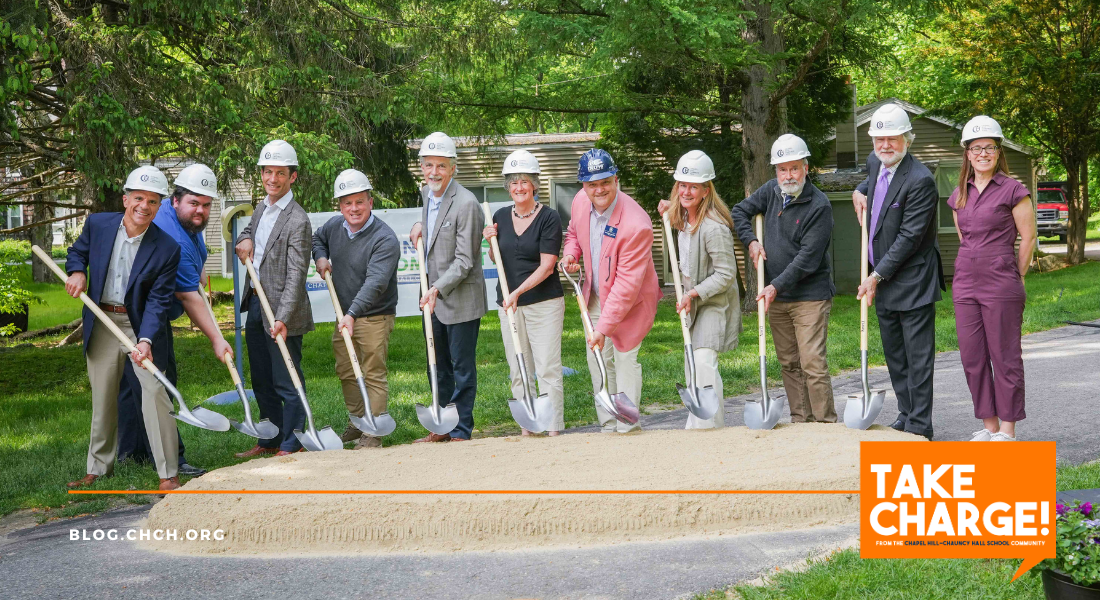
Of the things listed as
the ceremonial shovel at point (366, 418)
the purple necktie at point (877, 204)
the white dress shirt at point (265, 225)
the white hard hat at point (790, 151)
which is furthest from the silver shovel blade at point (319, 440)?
the purple necktie at point (877, 204)

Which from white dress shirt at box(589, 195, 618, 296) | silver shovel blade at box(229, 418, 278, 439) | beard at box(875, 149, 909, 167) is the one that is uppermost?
beard at box(875, 149, 909, 167)

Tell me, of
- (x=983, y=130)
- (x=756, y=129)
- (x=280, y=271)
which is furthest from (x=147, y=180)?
(x=756, y=129)

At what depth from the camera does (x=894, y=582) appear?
13.3 ft

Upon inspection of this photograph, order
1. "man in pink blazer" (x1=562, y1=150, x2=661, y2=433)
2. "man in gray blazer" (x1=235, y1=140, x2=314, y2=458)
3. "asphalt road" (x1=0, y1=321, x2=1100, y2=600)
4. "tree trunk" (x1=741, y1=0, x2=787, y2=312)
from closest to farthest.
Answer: "asphalt road" (x1=0, y1=321, x2=1100, y2=600), "man in pink blazer" (x1=562, y1=150, x2=661, y2=433), "man in gray blazer" (x1=235, y1=140, x2=314, y2=458), "tree trunk" (x1=741, y1=0, x2=787, y2=312)

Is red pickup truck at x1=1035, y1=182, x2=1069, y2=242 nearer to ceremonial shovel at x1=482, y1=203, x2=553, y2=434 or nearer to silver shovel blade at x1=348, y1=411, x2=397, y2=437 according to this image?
ceremonial shovel at x1=482, y1=203, x2=553, y2=434

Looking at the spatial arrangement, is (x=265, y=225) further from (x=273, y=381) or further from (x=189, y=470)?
(x=189, y=470)

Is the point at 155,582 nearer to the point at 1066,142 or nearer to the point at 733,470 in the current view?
the point at 733,470

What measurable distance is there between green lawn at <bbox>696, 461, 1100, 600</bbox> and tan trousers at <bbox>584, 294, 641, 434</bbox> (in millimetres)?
2540

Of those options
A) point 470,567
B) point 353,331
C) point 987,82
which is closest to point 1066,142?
point 987,82

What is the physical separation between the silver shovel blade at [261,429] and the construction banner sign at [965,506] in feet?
12.8

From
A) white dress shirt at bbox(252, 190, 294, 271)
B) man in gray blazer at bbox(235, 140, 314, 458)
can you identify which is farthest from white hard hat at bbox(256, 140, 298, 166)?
white dress shirt at bbox(252, 190, 294, 271)

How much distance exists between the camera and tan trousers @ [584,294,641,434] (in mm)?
6754

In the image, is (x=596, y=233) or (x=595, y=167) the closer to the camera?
(x=595, y=167)

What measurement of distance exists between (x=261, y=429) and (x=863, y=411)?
3.92 meters
